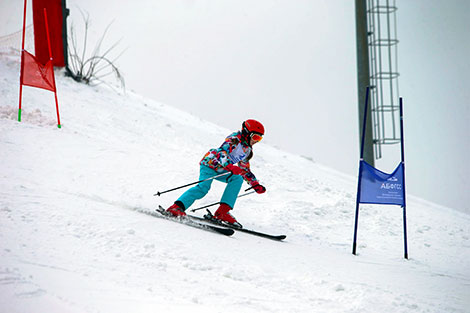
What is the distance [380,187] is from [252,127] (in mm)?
1591

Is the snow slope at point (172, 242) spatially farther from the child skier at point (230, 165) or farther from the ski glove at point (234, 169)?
the ski glove at point (234, 169)

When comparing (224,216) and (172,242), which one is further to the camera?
(224,216)

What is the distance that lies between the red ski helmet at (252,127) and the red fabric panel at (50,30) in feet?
26.8

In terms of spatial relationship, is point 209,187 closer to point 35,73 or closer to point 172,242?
point 172,242

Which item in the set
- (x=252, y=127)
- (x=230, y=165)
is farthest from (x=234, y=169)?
(x=252, y=127)

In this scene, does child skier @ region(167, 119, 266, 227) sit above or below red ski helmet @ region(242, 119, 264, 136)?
below

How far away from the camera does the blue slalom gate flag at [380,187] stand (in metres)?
5.47

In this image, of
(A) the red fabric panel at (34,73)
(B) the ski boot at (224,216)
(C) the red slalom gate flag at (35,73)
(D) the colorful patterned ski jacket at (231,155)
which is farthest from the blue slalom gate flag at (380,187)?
(A) the red fabric panel at (34,73)

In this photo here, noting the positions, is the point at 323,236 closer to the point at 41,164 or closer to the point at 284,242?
the point at 284,242

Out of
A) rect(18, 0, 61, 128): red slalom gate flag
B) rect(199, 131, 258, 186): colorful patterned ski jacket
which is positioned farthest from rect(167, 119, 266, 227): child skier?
rect(18, 0, 61, 128): red slalom gate flag

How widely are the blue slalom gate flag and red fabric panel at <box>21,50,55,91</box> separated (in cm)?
570

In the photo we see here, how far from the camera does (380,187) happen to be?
216 inches

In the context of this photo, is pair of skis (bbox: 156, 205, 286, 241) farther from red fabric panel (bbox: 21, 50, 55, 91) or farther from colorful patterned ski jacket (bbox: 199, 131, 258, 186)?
red fabric panel (bbox: 21, 50, 55, 91)

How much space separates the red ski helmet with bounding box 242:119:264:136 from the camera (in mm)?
5391
